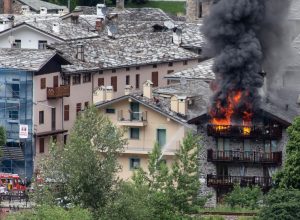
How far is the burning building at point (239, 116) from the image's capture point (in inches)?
4963

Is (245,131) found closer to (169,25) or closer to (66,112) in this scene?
(66,112)

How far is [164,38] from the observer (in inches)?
6245

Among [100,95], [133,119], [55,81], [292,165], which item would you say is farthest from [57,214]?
[55,81]

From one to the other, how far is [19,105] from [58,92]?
274 centimetres

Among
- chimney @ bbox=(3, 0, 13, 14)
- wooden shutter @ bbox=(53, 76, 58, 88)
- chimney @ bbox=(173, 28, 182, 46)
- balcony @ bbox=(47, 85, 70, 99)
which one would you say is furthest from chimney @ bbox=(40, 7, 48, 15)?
balcony @ bbox=(47, 85, 70, 99)

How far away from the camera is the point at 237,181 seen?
12550 cm

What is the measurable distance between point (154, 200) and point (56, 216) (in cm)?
874

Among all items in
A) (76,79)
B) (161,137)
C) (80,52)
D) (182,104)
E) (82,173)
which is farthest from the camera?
(80,52)

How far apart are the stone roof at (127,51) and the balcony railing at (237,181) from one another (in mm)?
22026

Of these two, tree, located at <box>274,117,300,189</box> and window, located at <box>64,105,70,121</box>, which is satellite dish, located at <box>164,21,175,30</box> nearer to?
window, located at <box>64,105,70,121</box>

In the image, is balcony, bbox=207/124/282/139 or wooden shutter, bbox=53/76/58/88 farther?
wooden shutter, bbox=53/76/58/88

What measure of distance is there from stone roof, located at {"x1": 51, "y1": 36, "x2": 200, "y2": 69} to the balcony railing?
22.0 m

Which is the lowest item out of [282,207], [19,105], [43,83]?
[282,207]

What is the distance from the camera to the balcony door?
131m
